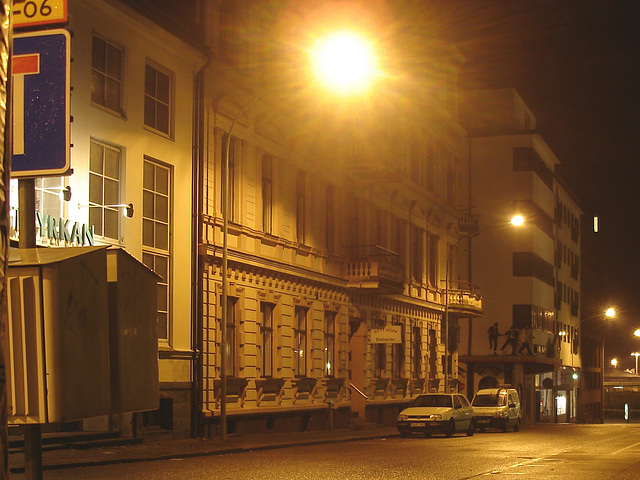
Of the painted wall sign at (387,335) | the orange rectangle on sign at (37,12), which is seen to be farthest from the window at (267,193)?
the orange rectangle on sign at (37,12)

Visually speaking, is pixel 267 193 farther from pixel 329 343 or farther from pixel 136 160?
pixel 136 160

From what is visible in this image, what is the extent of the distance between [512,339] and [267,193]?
36.8 metres

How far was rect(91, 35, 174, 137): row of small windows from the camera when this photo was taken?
2584 cm

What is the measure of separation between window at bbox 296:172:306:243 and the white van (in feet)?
34.8

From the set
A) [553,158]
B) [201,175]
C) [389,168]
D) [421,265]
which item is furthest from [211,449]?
[553,158]

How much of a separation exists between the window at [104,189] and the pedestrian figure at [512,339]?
45.2m

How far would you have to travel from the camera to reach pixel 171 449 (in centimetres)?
2488

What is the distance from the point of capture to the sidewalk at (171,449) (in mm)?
20391

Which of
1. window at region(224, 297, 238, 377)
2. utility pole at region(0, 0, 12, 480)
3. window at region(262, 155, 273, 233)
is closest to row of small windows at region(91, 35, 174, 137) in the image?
window at region(224, 297, 238, 377)

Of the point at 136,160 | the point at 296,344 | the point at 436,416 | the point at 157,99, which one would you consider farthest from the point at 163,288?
the point at 436,416

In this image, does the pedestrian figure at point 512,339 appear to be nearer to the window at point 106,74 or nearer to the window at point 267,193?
the window at point 267,193

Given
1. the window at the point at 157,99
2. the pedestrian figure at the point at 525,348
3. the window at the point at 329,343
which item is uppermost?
the window at the point at 157,99

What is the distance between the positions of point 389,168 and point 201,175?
13298mm

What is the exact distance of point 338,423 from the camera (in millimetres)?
39625
